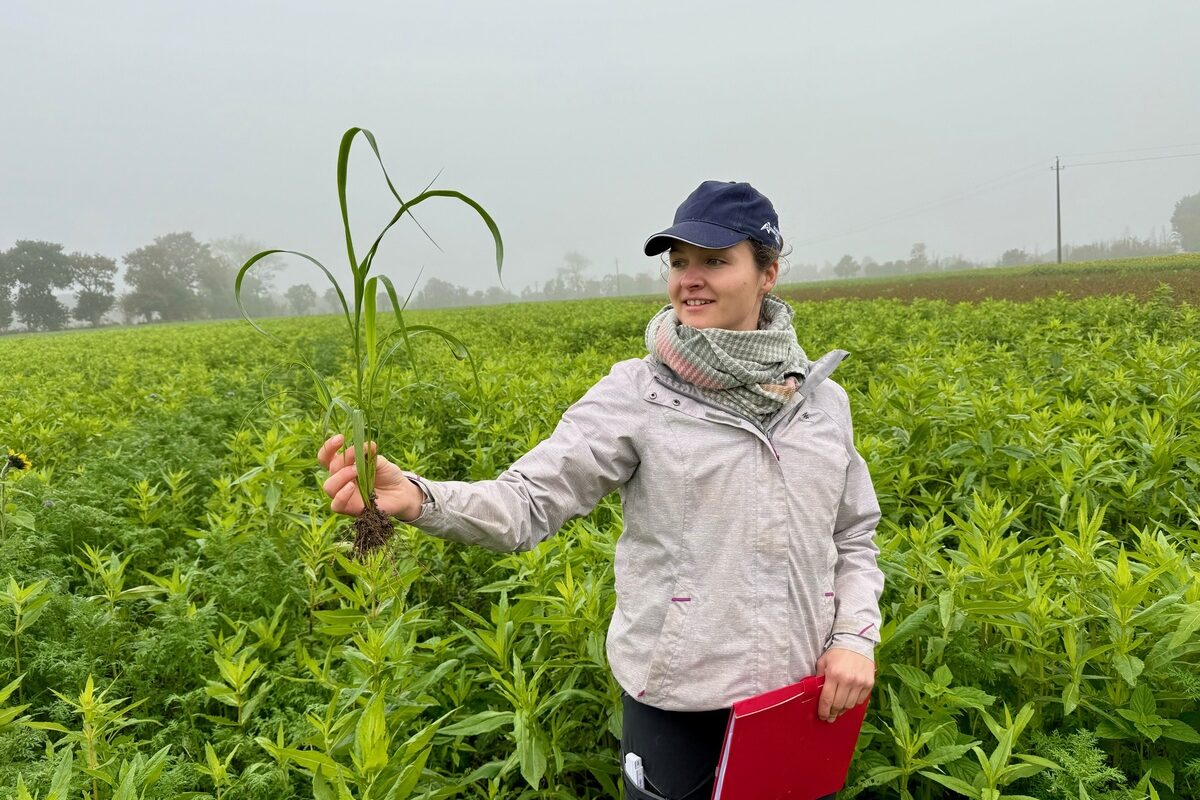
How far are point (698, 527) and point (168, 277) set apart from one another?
102115 mm

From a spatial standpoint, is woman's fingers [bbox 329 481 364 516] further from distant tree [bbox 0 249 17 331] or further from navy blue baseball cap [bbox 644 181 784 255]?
distant tree [bbox 0 249 17 331]

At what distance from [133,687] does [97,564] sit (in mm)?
462

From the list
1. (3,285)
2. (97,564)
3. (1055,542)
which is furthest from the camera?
(3,285)

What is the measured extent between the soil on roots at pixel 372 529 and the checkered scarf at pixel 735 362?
0.69 meters

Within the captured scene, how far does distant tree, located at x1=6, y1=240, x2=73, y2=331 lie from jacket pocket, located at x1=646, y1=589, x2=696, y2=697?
96372 mm

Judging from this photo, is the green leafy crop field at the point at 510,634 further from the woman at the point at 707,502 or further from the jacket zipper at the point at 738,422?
the jacket zipper at the point at 738,422

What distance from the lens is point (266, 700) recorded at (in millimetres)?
2203

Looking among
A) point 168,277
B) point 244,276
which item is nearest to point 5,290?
point 168,277

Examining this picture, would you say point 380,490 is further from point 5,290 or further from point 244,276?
point 5,290

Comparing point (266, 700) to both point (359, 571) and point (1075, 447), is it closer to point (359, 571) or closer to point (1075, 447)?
point (359, 571)

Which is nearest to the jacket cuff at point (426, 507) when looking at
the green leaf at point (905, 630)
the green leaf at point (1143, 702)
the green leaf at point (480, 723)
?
the green leaf at point (480, 723)

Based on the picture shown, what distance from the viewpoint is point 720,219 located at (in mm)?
1546

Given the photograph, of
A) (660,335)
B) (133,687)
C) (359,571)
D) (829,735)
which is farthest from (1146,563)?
(133,687)

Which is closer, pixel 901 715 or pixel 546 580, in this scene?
pixel 901 715
